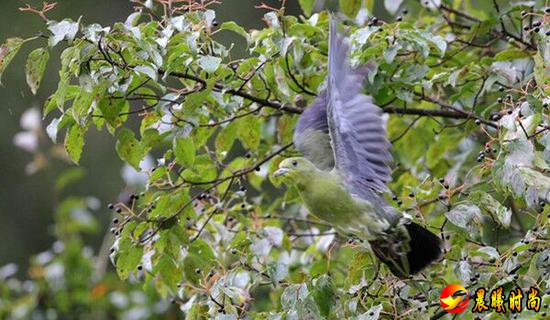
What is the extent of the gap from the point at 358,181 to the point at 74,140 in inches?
27.7

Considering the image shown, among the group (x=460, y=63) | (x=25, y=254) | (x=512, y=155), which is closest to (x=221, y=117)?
(x=460, y=63)

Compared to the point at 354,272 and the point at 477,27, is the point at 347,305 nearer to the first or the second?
the point at 354,272

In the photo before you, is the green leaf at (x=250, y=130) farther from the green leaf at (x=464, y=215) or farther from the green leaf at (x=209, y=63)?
the green leaf at (x=464, y=215)

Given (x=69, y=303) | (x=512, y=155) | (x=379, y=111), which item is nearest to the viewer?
(x=512, y=155)

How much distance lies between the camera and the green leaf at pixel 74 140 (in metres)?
2.50

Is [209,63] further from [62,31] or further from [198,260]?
[198,260]

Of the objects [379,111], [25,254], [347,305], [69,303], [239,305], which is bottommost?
[25,254]

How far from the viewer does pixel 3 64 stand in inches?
90.7

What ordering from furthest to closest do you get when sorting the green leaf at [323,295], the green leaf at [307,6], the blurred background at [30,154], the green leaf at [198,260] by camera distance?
the blurred background at [30,154]
the green leaf at [307,6]
the green leaf at [198,260]
the green leaf at [323,295]

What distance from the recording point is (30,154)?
25.8 feet

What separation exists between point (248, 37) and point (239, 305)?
659 mm

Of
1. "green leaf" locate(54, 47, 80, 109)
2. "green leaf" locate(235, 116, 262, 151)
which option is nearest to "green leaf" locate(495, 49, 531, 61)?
"green leaf" locate(235, 116, 262, 151)

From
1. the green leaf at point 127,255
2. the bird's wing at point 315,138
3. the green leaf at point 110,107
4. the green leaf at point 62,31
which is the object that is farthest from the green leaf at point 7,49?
the bird's wing at point 315,138

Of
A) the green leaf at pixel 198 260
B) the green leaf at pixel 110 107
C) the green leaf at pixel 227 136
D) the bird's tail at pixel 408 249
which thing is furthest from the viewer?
the green leaf at pixel 227 136
